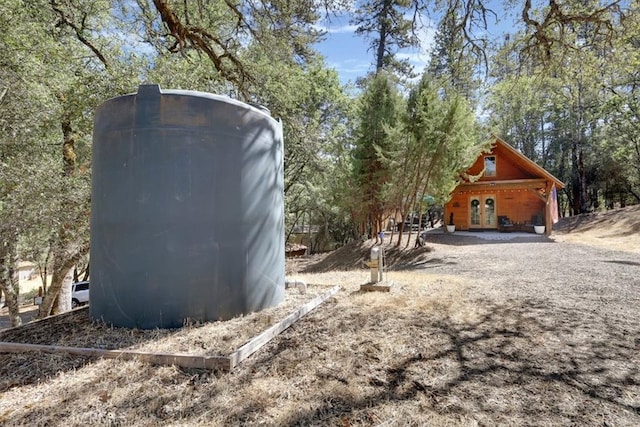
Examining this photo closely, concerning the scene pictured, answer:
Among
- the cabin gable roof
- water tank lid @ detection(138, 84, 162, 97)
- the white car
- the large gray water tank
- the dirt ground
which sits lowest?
the white car

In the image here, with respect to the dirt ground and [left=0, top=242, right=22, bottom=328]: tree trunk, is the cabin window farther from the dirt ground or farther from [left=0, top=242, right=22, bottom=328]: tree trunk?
[left=0, top=242, right=22, bottom=328]: tree trunk

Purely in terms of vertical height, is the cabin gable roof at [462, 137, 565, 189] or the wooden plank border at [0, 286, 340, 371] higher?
the cabin gable roof at [462, 137, 565, 189]

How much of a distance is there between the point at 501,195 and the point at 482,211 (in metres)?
1.12

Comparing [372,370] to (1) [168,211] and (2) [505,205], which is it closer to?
(1) [168,211]

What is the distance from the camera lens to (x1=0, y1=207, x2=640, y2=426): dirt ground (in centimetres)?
221

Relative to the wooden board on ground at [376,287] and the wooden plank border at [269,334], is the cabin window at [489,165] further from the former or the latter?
the wooden plank border at [269,334]

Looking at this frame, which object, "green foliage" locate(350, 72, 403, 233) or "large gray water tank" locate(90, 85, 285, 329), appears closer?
"large gray water tank" locate(90, 85, 285, 329)

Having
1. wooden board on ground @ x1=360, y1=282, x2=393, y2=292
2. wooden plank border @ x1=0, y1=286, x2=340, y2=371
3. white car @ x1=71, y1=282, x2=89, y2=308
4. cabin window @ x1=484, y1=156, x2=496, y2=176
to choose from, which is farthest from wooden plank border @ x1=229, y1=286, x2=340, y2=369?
cabin window @ x1=484, y1=156, x2=496, y2=176

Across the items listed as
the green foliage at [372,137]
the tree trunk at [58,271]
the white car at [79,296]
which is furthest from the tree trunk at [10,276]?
the green foliage at [372,137]

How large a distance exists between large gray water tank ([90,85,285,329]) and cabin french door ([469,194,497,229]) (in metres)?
15.8

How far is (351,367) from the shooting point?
2844mm

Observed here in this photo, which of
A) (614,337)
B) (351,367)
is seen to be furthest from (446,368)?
(614,337)

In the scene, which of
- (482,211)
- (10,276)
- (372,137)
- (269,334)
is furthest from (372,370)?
(482,211)

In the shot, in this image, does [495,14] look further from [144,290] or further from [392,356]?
[144,290]
